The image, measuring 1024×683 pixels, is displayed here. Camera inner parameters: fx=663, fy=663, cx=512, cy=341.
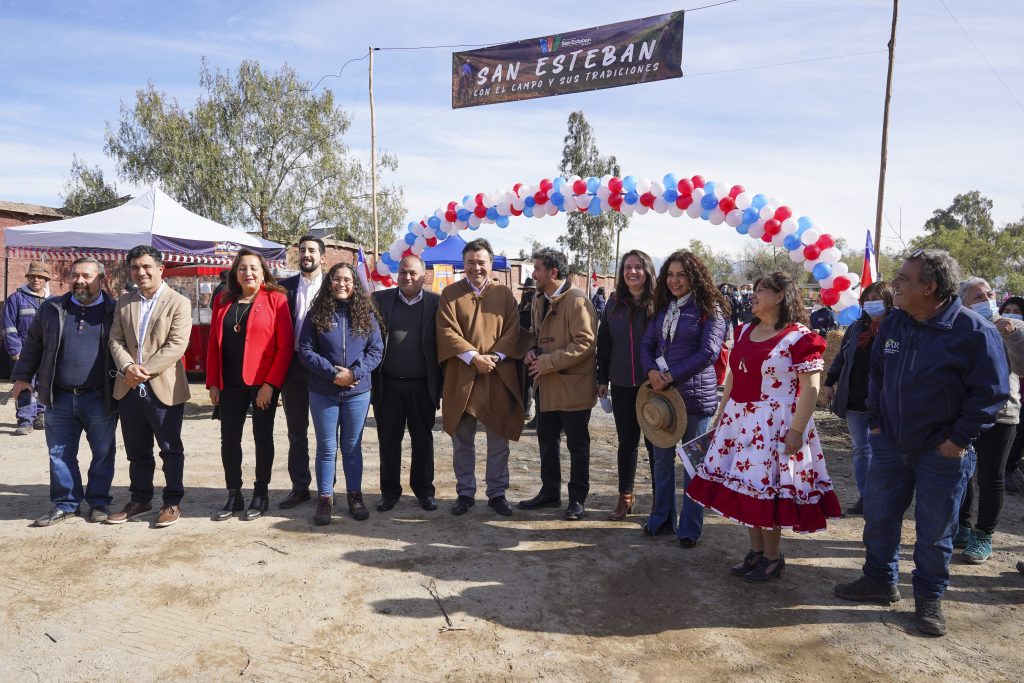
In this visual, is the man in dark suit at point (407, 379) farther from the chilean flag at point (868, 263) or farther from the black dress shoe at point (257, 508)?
the chilean flag at point (868, 263)

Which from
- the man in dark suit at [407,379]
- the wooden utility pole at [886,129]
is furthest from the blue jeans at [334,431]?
the wooden utility pole at [886,129]

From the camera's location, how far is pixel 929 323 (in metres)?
3.15

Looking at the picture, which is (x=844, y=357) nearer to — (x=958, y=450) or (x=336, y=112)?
(x=958, y=450)

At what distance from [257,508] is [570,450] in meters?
2.26

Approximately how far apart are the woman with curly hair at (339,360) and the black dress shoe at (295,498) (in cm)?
37

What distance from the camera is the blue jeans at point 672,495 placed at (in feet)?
13.8

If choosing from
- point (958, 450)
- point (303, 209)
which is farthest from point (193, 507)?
point (303, 209)

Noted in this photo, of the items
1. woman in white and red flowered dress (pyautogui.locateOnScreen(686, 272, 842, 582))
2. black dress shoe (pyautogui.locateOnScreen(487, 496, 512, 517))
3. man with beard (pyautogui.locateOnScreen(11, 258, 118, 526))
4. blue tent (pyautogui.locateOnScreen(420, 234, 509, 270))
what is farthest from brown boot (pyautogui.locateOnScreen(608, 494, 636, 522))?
blue tent (pyautogui.locateOnScreen(420, 234, 509, 270))

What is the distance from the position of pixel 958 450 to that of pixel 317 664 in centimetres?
304

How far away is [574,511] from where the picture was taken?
4699mm

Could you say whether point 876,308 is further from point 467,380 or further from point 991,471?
point 467,380

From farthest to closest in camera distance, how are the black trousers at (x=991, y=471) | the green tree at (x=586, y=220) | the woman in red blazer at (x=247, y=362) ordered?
the green tree at (x=586, y=220), the woman in red blazer at (x=247, y=362), the black trousers at (x=991, y=471)

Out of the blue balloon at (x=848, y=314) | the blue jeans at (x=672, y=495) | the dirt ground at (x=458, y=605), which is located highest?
the blue balloon at (x=848, y=314)

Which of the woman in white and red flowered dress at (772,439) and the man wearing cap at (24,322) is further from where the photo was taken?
the man wearing cap at (24,322)
